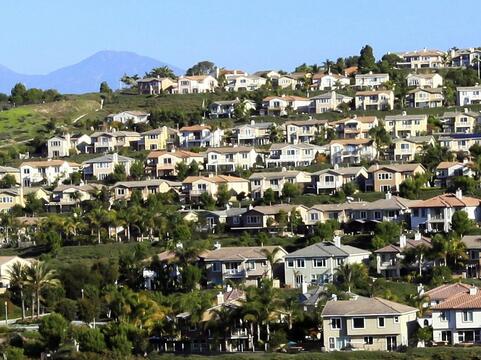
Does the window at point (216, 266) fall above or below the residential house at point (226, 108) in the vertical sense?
below

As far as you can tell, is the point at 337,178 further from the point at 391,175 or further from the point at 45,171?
the point at 45,171

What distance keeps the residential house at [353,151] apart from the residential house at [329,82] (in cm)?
2338

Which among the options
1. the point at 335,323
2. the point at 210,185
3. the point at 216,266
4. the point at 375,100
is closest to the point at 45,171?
the point at 210,185

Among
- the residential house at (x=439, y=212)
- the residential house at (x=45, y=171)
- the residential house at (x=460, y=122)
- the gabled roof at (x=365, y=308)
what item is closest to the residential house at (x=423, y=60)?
the residential house at (x=460, y=122)

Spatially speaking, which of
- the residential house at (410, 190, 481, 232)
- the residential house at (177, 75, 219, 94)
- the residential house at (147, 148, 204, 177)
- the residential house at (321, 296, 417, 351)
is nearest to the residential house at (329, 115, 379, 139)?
the residential house at (147, 148, 204, 177)

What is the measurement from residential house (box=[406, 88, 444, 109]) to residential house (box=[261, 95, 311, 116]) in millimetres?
8118

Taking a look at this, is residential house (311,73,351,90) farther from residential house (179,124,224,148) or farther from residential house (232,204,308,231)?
residential house (232,204,308,231)

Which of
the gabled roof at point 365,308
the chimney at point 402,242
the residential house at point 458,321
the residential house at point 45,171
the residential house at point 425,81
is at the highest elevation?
the residential house at point 425,81

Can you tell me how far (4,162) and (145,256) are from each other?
3520 cm

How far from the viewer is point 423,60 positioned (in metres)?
130

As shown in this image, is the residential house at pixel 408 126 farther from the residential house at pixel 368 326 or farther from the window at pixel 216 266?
the residential house at pixel 368 326

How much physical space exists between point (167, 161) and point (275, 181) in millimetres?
11623

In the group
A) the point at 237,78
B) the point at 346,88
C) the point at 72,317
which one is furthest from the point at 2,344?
the point at 237,78

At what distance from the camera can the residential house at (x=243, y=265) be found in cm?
6681
